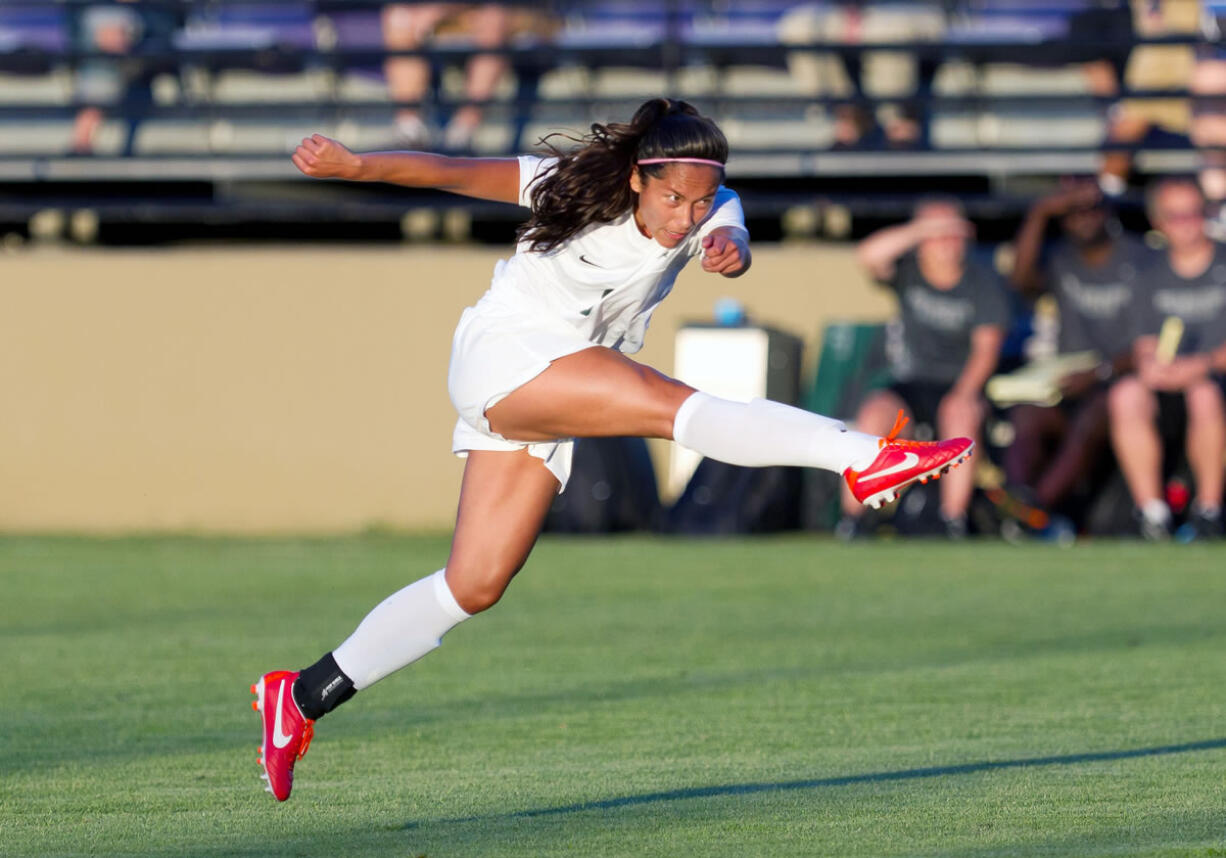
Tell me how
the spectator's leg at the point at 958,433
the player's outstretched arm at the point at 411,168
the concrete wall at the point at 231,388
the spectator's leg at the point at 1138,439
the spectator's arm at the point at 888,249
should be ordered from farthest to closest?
the concrete wall at the point at 231,388
the spectator's arm at the point at 888,249
the spectator's leg at the point at 958,433
the spectator's leg at the point at 1138,439
the player's outstretched arm at the point at 411,168

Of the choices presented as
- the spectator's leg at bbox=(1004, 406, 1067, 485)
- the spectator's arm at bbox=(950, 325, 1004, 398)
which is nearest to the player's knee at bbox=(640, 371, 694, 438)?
the spectator's arm at bbox=(950, 325, 1004, 398)

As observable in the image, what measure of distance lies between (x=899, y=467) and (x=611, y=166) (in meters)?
1.10

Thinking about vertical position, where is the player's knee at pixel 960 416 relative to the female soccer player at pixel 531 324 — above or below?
below

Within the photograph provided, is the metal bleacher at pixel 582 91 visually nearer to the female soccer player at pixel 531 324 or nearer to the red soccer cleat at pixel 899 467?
the female soccer player at pixel 531 324

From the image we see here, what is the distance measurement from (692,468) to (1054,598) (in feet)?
13.1

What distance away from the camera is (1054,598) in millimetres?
8438

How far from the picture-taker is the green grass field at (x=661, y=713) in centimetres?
403

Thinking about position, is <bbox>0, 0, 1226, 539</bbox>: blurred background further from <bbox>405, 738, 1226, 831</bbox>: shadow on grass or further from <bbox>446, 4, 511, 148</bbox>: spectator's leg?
<bbox>405, 738, 1226, 831</bbox>: shadow on grass

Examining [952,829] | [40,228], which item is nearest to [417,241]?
[40,228]

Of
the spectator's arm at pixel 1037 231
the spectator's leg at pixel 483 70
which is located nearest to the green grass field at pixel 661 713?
the spectator's arm at pixel 1037 231

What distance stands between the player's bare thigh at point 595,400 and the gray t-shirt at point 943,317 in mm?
Result: 7333

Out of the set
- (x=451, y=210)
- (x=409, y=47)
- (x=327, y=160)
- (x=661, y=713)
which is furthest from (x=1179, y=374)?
(x=327, y=160)

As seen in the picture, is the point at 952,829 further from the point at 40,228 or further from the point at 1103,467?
the point at 40,228

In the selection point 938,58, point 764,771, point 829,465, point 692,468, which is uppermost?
point 938,58
